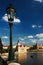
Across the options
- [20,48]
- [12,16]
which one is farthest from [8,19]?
[20,48]

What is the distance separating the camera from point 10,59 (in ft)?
35.8

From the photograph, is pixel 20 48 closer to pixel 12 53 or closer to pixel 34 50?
pixel 34 50

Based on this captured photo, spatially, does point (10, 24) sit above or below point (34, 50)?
below

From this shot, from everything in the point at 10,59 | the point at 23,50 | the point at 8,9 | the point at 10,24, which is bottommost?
the point at 10,59

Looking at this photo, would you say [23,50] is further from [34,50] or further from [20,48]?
[34,50]

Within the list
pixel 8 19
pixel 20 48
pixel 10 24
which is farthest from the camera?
pixel 20 48

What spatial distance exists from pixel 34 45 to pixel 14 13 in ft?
624

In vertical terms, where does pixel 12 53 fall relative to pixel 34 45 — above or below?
below

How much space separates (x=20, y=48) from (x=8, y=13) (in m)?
153

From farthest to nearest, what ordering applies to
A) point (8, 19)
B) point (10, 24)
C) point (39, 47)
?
point (39, 47) < point (10, 24) < point (8, 19)

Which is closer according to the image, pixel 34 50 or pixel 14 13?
pixel 14 13

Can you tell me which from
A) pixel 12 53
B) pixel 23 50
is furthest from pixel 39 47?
pixel 12 53

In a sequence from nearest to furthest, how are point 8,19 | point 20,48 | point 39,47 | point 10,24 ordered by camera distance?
point 8,19 → point 10,24 → point 20,48 → point 39,47

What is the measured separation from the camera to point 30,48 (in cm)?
19950
